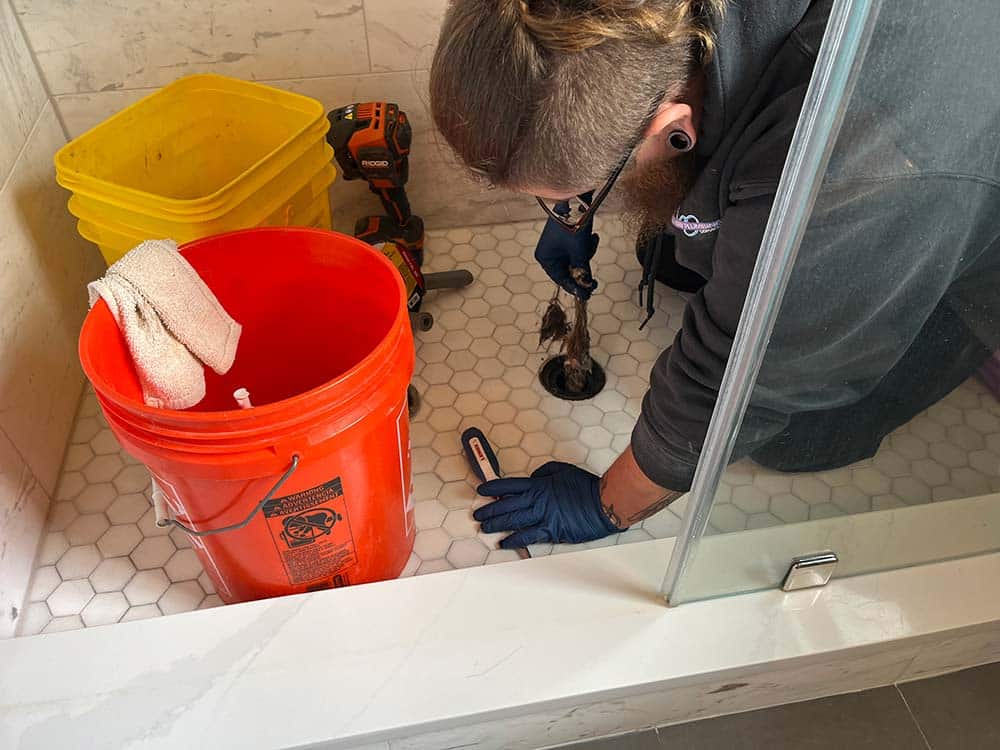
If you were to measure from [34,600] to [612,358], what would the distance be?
33.7 inches

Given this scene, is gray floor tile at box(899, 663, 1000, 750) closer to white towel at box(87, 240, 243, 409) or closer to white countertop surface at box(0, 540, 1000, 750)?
white countertop surface at box(0, 540, 1000, 750)

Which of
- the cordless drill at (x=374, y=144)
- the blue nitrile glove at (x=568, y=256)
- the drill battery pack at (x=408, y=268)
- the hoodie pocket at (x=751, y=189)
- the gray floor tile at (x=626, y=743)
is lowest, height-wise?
the gray floor tile at (x=626, y=743)

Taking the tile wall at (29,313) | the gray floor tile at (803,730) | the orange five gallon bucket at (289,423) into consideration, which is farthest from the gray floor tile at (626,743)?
the tile wall at (29,313)

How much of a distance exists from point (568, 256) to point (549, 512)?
360 mm

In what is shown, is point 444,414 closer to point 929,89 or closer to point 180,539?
point 180,539

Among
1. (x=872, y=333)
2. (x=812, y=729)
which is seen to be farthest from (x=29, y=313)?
(x=812, y=729)

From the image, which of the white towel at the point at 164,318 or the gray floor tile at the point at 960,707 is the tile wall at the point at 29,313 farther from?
the gray floor tile at the point at 960,707

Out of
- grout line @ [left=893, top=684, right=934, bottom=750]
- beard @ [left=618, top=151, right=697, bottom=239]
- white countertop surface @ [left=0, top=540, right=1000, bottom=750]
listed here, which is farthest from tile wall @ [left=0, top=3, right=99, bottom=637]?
grout line @ [left=893, top=684, right=934, bottom=750]

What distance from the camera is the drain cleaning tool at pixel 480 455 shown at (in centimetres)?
110

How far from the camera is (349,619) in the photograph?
853mm

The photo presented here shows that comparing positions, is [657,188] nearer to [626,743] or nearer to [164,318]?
[164,318]

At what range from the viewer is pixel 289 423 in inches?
27.8

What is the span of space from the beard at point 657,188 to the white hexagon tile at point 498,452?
0.96ft

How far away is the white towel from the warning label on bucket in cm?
16
